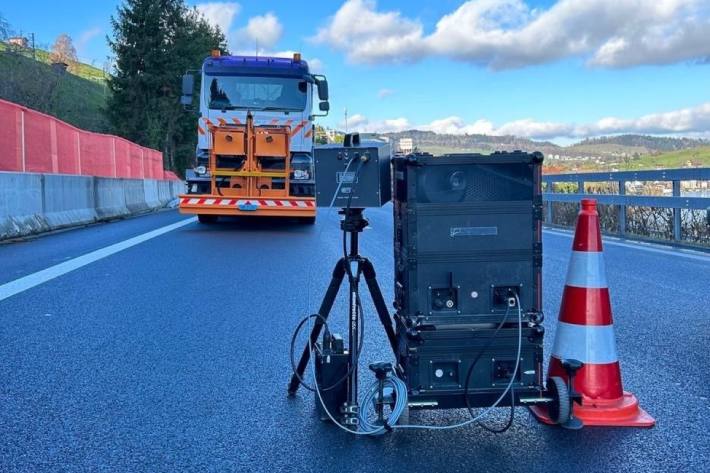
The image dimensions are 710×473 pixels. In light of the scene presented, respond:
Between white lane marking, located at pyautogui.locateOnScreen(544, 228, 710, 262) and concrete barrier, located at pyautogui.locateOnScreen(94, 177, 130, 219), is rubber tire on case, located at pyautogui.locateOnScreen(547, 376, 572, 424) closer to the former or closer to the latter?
white lane marking, located at pyautogui.locateOnScreen(544, 228, 710, 262)

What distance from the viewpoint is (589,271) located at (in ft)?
13.3

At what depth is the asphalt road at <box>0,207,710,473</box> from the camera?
132 inches

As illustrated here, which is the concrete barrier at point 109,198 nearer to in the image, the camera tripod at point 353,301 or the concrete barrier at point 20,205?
the concrete barrier at point 20,205

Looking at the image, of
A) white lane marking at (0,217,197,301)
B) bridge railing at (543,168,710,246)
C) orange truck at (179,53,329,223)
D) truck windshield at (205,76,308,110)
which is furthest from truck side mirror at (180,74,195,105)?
bridge railing at (543,168,710,246)

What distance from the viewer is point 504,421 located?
12.6 feet

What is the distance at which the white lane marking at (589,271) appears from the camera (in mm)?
4023

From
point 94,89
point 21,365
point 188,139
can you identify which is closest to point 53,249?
point 21,365

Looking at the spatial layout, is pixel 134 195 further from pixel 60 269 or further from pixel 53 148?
pixel 60 269

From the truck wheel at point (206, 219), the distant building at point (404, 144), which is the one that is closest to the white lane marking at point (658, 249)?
the distant building at point (404, 144)

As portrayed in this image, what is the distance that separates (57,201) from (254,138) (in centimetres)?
406

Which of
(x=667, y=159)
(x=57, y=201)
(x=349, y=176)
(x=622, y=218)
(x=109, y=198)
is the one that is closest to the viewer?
(x=349, y=176)

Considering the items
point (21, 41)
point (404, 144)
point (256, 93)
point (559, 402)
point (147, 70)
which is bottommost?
point (559, 402)

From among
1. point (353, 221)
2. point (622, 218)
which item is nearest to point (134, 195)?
point (622, 218)

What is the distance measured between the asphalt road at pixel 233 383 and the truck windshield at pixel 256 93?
757cm
